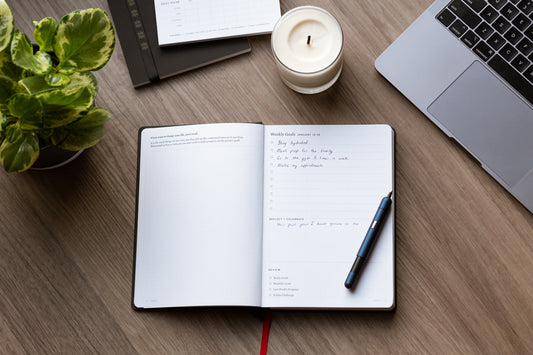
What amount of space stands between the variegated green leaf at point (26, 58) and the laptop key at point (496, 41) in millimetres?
607

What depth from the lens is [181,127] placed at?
81 centimetres

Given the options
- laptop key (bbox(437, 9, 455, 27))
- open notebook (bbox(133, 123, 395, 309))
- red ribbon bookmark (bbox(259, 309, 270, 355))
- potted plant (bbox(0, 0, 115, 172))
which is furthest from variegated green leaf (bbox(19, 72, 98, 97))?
laptop key (bbox(437, 9, 455, 27))

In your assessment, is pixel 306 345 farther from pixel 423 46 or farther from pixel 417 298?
pixel 423 46

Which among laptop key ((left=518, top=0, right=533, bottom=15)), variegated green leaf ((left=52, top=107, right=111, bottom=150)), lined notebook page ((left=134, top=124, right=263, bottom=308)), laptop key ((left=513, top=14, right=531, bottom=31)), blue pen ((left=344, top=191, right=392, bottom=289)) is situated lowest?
lined notebook page ((left=134, top=124, right=263, bottom=308))

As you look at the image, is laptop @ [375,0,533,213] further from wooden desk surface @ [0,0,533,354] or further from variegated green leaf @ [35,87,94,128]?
variegated green leaf @ [35,87,94,128]

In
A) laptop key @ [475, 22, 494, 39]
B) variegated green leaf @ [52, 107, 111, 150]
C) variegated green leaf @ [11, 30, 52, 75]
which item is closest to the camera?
variegated green leaf @ [11, 30, 52, 75]

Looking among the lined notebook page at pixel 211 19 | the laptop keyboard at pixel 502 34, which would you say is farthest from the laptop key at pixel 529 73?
the lined notebook page at pixel 211 19

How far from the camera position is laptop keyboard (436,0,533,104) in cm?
74

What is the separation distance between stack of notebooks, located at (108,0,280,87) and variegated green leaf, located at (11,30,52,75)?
250mm

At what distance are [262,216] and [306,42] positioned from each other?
0.27 metres

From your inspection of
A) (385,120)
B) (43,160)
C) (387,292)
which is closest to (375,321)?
(387,292)

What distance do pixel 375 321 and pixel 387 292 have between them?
5cm

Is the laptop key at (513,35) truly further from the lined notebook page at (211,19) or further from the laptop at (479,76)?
the lined notebook page at (211,19)

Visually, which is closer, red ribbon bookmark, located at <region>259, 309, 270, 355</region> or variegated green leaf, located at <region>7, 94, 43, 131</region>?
variegated green leaf, located at <region>7, 94, 43, 131</region>
